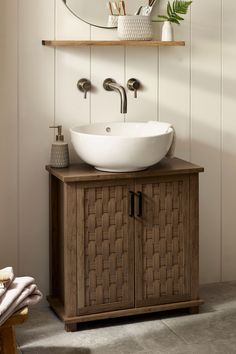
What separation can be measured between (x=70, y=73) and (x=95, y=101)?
0.19 metres

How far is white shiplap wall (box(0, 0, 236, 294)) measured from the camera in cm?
353

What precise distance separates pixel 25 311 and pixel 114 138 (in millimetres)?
886

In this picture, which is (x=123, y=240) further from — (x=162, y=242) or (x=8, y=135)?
(x=8, y=135)

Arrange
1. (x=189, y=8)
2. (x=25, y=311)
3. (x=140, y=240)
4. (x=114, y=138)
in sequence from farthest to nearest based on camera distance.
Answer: (x=189, y=8), (x=140, y=240), (x=114, y=138), (x=25, y=311)

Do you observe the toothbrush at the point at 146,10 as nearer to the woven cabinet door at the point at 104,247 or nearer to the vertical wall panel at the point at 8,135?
the vertical wall panel at the point at 8,135

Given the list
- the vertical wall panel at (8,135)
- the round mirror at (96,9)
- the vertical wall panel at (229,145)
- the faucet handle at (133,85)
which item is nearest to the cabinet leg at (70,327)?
the vertical wall panel at (8,135)

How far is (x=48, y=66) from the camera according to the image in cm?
357

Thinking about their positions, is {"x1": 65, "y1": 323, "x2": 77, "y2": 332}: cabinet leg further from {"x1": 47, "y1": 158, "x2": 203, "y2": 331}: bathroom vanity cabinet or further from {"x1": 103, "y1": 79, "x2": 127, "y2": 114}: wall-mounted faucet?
{"x1": 103, "y1": 79, "x2": 127, "y2": 114}: wall-mounted faucet

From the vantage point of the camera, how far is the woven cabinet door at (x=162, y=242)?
11.3ft

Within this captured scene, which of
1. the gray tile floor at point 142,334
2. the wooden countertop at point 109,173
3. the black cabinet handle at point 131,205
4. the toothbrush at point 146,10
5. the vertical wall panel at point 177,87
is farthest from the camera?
the vertical wall panel at point 177,87

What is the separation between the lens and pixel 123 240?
11.2 feet

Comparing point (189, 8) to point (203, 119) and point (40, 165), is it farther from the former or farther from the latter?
point (40, 165)

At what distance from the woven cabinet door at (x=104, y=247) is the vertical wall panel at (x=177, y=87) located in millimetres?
576

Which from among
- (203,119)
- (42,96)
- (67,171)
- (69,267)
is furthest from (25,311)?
(203,119)
